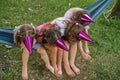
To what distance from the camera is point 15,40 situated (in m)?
3.35

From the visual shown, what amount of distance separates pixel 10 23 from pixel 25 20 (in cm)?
30

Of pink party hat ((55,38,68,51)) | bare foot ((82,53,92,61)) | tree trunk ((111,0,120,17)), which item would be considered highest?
pink party hat ((55,38,68,51))

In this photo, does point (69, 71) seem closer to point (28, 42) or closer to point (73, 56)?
point (73, 56)

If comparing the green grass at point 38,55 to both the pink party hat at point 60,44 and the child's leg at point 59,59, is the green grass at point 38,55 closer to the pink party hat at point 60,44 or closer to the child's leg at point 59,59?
the child's leg at point 59,59

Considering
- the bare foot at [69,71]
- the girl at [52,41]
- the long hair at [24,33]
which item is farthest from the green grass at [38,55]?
the long hair at [24,33]

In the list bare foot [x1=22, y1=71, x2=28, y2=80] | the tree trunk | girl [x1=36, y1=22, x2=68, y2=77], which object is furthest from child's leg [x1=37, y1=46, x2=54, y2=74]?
the tree trunk

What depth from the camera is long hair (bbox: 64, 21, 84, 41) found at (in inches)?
134

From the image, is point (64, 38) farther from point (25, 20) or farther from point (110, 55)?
point (25, 20)

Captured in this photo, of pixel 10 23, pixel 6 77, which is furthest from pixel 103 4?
pixel 6 77

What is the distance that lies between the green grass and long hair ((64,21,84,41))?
0.49 metres

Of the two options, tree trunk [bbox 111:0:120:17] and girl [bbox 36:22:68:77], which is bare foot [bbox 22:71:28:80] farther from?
tree trunk [bbox 111:0:120:17]

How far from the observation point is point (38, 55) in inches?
155

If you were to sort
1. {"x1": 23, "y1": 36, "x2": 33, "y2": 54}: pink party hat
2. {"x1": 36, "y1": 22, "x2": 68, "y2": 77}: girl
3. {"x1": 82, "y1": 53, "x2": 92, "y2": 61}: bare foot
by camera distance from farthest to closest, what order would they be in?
{"x1": 82, "y1": 53, "x2": 92, "y2": 61}: bare foot, {"x1": 36, "y1": 22, "x2": 68, "y2": 77}: girl, {"x1": 23, "y1": 36, "x2": 33, "y2": 54}: pink party hat

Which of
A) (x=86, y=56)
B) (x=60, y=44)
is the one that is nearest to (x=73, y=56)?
(x=86, y=56)
